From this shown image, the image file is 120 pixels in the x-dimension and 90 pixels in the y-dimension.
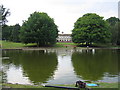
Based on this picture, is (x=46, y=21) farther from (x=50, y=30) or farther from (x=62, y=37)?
(x=62, y=37)

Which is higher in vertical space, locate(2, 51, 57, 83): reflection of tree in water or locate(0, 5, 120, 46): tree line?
locate(0, 5, 120, 46): tree line

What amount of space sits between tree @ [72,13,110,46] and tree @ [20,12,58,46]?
11.1 meters

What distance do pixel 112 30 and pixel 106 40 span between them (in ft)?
34.4

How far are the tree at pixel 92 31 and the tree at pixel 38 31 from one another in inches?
438

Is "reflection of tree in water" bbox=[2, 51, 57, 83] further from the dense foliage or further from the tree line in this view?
the dense foliage

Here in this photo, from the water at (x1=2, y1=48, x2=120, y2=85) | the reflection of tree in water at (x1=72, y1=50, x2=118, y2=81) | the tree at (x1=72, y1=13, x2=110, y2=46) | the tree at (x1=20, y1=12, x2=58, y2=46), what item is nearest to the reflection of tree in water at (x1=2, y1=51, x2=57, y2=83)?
the water at (x1=2, y1=48, x2=120, y2=85)

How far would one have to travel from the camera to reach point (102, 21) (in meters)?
73.9

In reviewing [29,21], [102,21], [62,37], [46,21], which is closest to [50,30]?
[46,21]

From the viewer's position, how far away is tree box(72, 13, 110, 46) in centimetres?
6988

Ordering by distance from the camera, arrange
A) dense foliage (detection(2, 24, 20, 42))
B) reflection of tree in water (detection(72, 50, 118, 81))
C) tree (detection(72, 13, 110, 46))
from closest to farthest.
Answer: reflection of tree in water (detection(72, 50, 118, 81)) < tree (detection(72, 13, 110, 46)) < dense foliage (detection(2, 24, 20, 42))

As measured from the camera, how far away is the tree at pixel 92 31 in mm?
69875

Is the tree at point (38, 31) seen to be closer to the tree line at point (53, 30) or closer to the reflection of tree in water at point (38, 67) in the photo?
the tree line at point (53, 30)

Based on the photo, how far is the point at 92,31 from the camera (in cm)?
7031

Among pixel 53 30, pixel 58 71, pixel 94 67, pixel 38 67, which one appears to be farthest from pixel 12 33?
pixel 58 71
